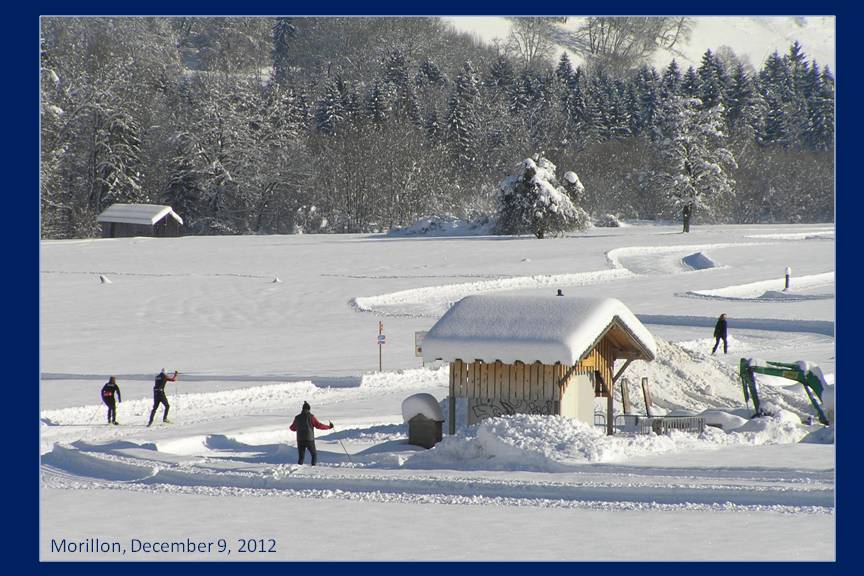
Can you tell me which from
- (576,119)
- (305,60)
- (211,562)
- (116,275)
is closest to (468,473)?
(211,562)

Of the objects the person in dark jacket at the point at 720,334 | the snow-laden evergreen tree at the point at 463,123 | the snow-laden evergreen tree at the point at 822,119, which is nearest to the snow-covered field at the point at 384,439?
the person in dark jacket at the point at 720,334

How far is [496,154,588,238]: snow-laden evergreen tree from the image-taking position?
71.5m

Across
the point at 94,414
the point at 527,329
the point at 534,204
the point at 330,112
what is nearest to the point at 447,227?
the point at 534,204

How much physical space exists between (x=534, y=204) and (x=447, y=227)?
28.2 ft

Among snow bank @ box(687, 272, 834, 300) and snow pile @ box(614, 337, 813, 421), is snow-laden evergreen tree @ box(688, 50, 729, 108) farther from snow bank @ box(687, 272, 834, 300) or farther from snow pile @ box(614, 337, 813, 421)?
snow pile @ box(614, 337, 813, 421)

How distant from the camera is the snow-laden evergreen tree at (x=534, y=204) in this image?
71500 mm

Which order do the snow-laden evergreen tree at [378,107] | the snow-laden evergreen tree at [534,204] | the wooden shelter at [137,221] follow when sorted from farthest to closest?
the snow-laden evergreen tree at [378,107], the wooden shelter at [137,221], the snow-laden evergreen tree at [534,204]

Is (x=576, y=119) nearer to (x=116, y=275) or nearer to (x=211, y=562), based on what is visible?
(x=116, y=275)

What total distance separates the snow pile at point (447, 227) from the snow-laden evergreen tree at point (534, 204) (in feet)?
7.33

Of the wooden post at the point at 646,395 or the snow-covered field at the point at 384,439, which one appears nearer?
the snow-covered field at the point at 384,439

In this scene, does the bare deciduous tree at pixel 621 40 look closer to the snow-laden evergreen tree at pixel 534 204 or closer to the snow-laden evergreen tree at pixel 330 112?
the snow-laden evergreen tree at pixel 330 112

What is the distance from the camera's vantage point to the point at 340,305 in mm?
43344

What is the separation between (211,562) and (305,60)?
13363 centimetres

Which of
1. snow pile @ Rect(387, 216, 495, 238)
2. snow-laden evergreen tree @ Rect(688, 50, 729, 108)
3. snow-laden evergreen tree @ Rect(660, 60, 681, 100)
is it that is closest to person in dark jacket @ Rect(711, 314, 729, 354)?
snow pile @ Rect(387, 216, 495, 238)
